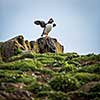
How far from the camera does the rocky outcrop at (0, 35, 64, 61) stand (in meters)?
37.0

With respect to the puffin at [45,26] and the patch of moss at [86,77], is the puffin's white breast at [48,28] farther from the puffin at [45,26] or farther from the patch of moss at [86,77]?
the patch of moss at [86,77]

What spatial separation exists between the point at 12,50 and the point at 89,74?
1355 centimetres

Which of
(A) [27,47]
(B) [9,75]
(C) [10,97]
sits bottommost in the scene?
(C) [10,97]

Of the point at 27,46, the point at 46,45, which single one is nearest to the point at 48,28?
the point at 46,45

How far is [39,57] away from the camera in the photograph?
112ft

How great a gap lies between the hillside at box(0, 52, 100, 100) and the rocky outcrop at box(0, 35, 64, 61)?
7.00 meters

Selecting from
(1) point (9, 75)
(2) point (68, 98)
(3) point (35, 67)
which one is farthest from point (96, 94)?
(3) point (35, 67)

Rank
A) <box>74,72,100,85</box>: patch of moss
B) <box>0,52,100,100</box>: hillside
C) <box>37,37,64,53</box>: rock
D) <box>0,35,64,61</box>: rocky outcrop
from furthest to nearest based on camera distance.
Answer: <box>37,37,64,53</box>: rock → <box>0,35,64,61</box>: rocky outcrop → <box>74,72,100,85</box>: patch of moss → <box>0,52,100,100</box>: hillside

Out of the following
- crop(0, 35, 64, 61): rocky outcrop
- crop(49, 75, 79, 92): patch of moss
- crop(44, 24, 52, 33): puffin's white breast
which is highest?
crop(44, 24, 52, 33): puffin's white breast

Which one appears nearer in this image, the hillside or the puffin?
the hillside

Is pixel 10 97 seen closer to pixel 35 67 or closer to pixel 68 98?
pixel 68 98

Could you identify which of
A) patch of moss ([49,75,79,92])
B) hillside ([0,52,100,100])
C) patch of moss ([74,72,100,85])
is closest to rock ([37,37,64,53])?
hillside ([0,52,100,100])

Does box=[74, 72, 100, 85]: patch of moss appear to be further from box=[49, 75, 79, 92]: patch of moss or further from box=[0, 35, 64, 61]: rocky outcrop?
box=[0, 35, 64, 61]: rocky outcrop

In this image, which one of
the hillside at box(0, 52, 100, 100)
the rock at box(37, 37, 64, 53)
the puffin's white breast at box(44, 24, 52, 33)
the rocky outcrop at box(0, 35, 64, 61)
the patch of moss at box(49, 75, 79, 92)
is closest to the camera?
the hillside at box(0, 52, 100, 100)
